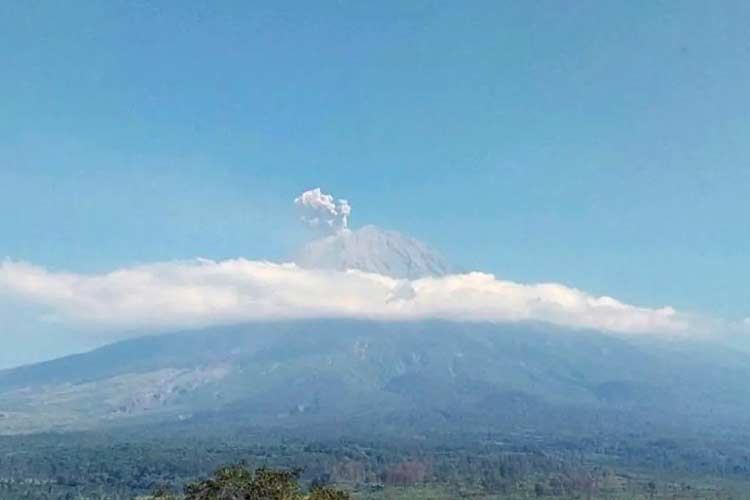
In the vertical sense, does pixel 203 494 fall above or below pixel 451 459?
above

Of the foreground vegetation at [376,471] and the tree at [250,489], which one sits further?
the foreground vegetation at [376,471]

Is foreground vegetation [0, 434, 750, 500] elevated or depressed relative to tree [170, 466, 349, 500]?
depressed

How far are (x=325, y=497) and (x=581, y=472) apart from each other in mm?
129008

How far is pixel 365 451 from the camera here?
18062 centimetres

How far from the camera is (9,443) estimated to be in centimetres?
19850

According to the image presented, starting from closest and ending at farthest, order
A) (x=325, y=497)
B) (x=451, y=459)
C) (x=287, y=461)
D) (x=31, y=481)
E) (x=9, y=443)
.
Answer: (x=325, y=497) → (x=31, y=481) → (x=287, y=461) → (x=451, y=459) → (x=9, y=443)

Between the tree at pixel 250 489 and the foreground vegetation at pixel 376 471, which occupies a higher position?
the tree at pixel 250 489

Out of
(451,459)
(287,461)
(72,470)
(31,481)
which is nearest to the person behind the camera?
(31,481)

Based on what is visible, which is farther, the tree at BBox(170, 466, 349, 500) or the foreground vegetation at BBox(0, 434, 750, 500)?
the foreground vegetation at BBox(0, 434, 750, 500)

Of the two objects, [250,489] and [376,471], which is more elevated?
[250,489]

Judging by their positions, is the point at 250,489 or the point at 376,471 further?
the point at 376,471

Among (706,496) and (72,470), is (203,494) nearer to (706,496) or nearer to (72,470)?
(706,496)

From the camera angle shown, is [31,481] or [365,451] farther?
[365,451]

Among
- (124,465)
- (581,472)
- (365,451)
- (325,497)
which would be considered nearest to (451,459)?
(365,451)
